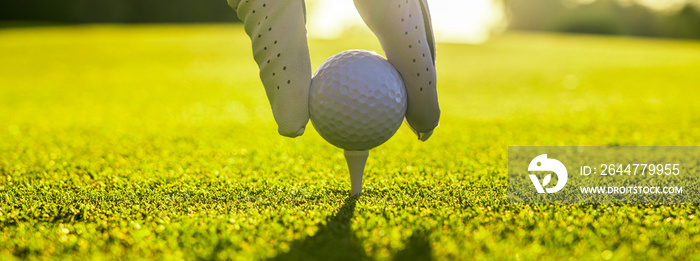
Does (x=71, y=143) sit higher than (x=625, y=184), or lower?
lower

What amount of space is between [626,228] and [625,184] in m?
0.95

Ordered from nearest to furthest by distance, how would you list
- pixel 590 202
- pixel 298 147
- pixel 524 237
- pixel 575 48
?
1. pixel 524 237
2. pixel 590 202
3. pixel 298 147
4. pixel 575 48

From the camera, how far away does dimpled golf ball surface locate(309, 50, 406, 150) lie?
2.54 m

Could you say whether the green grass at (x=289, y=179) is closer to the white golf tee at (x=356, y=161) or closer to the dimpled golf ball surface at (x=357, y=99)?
the white golf tee at (x=356, y=161)

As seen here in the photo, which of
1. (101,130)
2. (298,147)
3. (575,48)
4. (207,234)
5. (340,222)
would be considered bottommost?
(101,130)

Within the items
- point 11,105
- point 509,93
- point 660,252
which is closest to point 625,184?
point 660,252

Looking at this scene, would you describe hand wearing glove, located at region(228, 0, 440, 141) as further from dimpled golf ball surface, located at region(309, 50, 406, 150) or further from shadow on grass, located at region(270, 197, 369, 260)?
shadow on grass, located at region(270, 197, 369, 260)

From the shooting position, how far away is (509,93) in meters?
8.78

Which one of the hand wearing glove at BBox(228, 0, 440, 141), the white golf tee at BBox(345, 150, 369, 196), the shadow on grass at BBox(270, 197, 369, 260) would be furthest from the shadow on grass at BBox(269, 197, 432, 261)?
the hand wearing glove at BBox(228, 0, 440, 141)

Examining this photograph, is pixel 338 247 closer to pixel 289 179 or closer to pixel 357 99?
pixel 357 99

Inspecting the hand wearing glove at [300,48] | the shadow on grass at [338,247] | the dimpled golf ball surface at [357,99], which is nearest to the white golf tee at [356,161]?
the dimpled golf ball surface at [357,99]

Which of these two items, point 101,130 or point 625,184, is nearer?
point 625,184

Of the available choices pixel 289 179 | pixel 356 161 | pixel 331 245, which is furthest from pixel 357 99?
pixel 289 179

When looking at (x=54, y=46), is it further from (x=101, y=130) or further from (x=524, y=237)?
(x=524, y=237)
